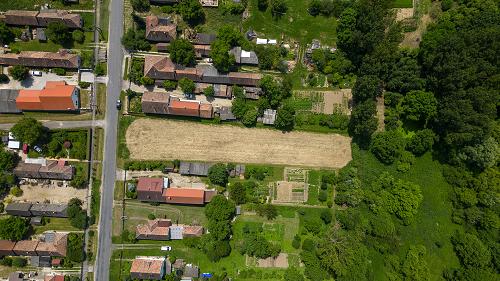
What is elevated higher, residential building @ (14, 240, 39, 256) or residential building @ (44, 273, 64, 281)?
residential building @ (14, 240, 39, 256)

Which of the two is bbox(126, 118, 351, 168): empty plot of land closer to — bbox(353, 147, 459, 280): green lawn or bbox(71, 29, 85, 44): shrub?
bbox(353, 147, 459, 280): green lawn

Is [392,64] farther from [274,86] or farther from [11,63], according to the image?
[11,63]

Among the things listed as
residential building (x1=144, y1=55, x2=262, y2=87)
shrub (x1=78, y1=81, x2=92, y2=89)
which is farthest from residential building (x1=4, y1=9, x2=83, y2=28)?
residential building (x1=144, y1=55, x2=262, y2=87)

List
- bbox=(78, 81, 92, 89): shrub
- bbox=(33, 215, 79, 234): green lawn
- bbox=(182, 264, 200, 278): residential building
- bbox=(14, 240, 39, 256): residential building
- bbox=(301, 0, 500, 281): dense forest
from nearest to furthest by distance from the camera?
bbox=(301, 0, 500, 281): dense forest → bbox=(14, 240, 39, 256): residential building → bbox=(33, 215, 79, 234): green lawn → bbox=(78, 81, 92, 89): shrub → bbox=(182, 264, 200, 278): residential building

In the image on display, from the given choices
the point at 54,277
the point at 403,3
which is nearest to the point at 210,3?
the point at 403,3

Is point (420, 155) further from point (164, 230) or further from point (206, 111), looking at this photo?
point (164, 230)

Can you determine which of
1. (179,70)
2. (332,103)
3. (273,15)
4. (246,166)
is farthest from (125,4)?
(332,103)

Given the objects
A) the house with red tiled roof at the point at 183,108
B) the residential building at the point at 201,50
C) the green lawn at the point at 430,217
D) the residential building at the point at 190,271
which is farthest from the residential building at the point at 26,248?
the green lawn at the point at 430,217
